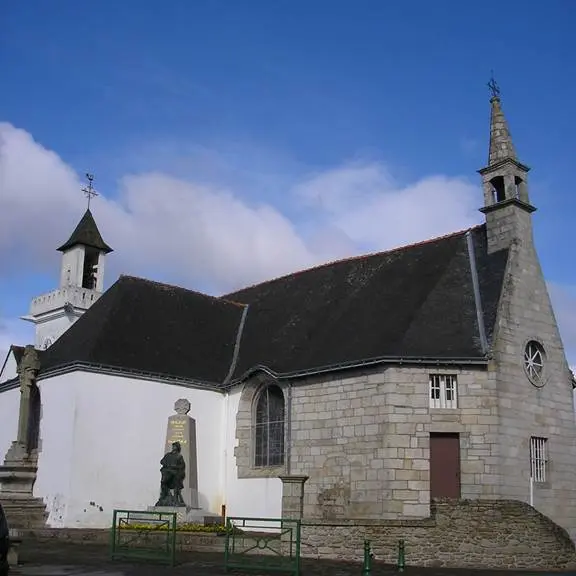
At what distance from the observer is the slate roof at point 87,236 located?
3512 centimetres

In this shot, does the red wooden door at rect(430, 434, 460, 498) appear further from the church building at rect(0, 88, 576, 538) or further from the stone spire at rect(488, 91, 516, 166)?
the stone spire at rect(488, 91, 516, 166)

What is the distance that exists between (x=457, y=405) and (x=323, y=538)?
5.03 m

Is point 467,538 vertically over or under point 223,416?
under

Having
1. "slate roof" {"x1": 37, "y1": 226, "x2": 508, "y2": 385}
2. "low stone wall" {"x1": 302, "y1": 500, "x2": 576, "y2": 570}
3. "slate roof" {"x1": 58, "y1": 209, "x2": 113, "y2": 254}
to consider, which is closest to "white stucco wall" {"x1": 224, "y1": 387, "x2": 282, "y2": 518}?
"slate roof" {"x1": 37, "y1": 226, "x2": 508, "y2": 385}

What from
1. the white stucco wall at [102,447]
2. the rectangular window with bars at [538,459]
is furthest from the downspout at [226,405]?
the rectangular window with bars at [538,459]

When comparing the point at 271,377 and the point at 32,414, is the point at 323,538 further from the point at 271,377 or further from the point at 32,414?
the point at 32,414

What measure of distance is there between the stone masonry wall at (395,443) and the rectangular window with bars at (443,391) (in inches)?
7.0

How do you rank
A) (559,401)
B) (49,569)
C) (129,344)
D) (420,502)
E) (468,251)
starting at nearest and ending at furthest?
(49,569)
(420,502)
(559,401)
(468,251)
(129,344)

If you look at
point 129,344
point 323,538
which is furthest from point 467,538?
point 129,344

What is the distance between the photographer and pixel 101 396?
23.3m

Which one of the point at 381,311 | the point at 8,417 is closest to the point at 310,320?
the point at 381,311

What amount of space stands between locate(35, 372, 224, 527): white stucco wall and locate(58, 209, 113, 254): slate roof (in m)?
12.0

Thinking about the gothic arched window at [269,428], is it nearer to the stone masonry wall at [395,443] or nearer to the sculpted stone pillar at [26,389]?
the stone masonry wall at [395,443]

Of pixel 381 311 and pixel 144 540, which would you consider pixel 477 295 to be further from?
pixel 144 540
